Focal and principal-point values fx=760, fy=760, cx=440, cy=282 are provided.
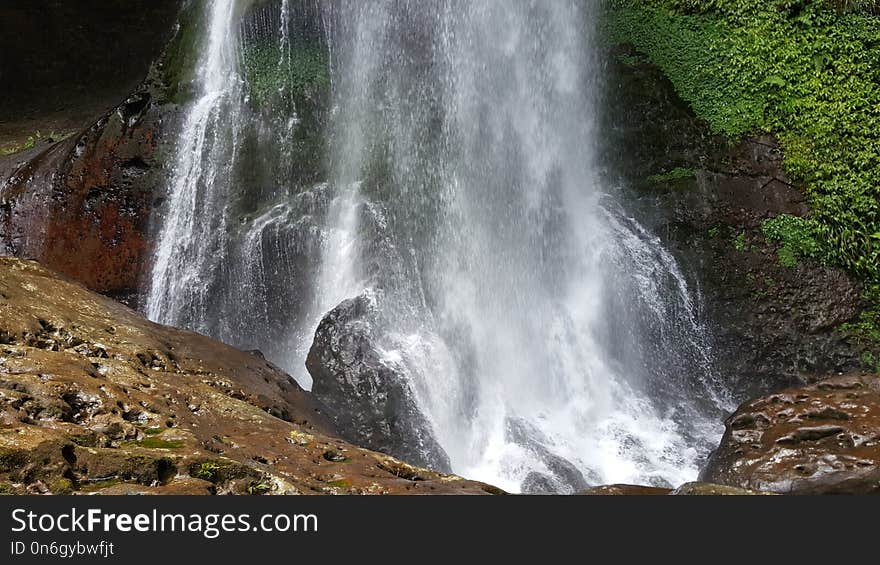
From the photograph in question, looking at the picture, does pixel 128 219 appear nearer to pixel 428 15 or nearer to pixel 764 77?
pixel 428 15

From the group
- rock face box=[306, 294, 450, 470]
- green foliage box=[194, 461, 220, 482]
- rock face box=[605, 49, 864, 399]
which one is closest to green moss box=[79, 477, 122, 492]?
green foliage box=[194, 461, 220, 482]

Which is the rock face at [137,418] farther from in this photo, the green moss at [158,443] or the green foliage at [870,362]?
the green foliage at [870,362]

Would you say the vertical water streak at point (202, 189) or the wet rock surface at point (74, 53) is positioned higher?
the wet rock surface at point (74, 53)

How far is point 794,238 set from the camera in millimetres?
12055

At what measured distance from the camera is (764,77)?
1259 cm

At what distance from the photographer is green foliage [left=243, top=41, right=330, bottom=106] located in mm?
14117

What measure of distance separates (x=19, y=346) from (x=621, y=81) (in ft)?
36.2

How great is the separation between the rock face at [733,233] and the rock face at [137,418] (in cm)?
720

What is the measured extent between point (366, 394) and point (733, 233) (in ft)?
22.3

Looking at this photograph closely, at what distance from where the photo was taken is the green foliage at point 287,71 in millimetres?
14117

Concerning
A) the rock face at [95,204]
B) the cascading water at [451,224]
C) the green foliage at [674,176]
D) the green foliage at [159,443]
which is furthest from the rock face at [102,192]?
the green foliage at [159,443]

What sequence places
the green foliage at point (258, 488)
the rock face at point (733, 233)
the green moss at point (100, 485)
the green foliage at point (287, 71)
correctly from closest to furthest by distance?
1. the green moss at point (100, 485)
2. the green foliage at point (258, 488)
3. the rock face at point (733, 233)
4. the green foliage at point (287, 71)

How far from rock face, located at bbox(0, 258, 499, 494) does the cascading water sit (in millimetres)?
3979

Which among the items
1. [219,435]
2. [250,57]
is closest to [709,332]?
[219,435]
